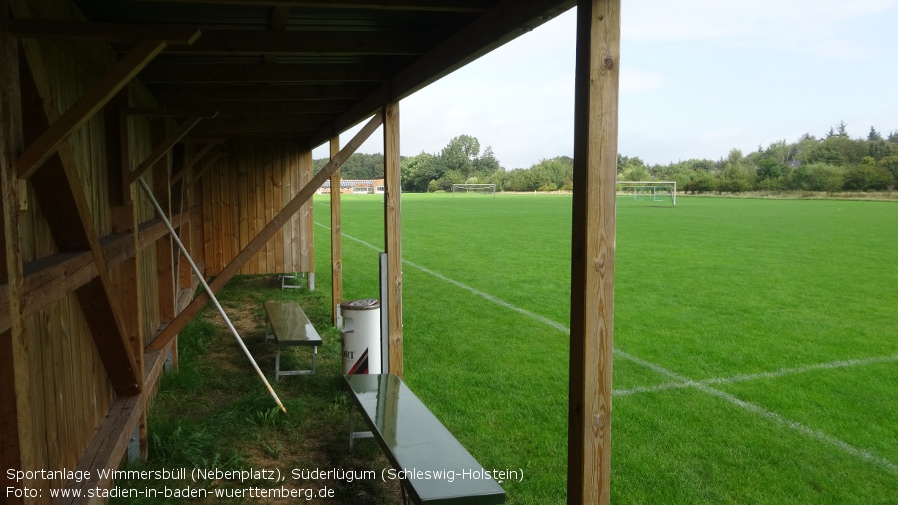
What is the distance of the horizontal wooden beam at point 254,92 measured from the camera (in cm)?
518

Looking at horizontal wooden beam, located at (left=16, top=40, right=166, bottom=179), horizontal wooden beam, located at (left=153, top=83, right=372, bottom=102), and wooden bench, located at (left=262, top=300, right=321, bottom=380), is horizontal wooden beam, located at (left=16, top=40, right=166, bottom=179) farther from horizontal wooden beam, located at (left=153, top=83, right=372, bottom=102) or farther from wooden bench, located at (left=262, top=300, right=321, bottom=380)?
wooden bench, located at (left=262, top=300, right=321, bottom=380)

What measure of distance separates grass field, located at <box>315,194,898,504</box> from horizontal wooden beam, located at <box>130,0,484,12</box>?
8.79 feet

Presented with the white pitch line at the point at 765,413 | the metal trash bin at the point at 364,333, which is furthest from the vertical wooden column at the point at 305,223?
the metal trash bin at the point at 364,333

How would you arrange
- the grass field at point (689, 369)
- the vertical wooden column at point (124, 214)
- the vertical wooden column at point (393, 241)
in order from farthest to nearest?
the vertical wooden column at point (393, 241), the grass field at point (689, 369), the vertical wooden column at point (124, 214)

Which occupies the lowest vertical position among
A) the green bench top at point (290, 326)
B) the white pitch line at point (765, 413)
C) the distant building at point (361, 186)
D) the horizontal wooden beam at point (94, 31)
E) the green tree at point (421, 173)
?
the white pitch line at point (765, 413)

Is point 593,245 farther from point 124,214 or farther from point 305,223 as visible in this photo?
point 305,223

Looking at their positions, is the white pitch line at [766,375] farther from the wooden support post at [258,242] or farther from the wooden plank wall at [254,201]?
the wooden plank wall at [254,201]

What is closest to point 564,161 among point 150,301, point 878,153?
point 878,153

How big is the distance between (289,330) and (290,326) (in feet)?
0.71

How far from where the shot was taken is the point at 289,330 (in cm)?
644

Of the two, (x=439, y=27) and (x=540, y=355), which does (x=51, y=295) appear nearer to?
(x=439, y=27)

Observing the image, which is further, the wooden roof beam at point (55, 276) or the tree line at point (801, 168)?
the tree line at point (801, 168)

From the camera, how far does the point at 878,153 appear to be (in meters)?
63.4

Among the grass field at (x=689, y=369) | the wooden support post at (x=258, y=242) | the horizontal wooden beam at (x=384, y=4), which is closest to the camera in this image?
the horizontal wooden beam at (x=384, y=4)
